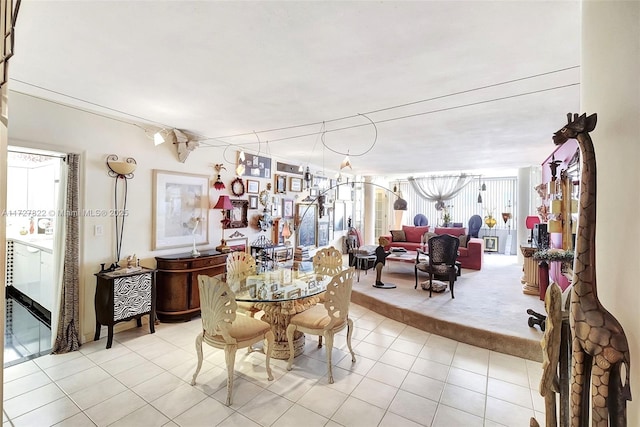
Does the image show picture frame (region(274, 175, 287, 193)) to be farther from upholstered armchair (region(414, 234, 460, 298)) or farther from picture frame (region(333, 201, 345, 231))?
upholstered armchair (region(414, 234, 460, 298))

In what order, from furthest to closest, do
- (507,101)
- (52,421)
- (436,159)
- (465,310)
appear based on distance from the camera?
(436,159) < (465,310) < (507,101) < (52,421)

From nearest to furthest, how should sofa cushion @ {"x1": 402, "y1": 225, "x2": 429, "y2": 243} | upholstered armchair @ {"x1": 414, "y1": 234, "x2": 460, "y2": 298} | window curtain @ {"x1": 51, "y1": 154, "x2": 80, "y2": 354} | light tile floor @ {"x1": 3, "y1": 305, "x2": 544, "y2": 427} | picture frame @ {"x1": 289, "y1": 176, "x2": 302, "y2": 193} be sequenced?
light tile floor @ {"x1": 3, "y1": 305, "x2": 544, "y2": 427}, window curtain @ {"x1": 51, "y1": 154, "x2": 80, "y2": 354}, upholstered armchair @ {"x1": 414, "y1": 234, "x2": 460, "y2": 298}, picture frame @ {"x1": 289, "y1": 176, "x2": 302, "y2": 193}, sofa cushion @ {"x1": 402, "y1": 225, "x2": 429, "y2": 243}

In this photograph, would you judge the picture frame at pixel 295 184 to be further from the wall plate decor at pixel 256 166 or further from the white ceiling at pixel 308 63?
the white ceiling at pixel 308 63

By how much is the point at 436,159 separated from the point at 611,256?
5054 millimetres

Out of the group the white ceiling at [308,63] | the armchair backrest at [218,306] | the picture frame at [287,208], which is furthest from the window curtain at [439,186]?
the armchair backrest at [218,306]

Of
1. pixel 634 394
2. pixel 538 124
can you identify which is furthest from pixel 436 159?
pixel 634 394

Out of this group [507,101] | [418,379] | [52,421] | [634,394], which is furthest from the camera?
[507,101]

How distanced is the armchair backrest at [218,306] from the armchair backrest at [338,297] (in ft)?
2.61

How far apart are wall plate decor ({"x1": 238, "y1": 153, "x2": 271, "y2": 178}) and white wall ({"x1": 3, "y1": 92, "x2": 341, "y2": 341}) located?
1144mm

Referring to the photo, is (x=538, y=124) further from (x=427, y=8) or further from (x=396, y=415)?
(x=396, y=415)

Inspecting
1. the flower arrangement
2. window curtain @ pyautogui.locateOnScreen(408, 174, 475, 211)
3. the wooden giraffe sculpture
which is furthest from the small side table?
window curtain @ pyautogui.locateOnScreen(408, 174, 475, 211)

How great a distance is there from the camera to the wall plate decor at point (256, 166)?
4.98 meters

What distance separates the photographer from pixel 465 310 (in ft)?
12.5

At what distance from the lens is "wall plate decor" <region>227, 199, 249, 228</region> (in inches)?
183
